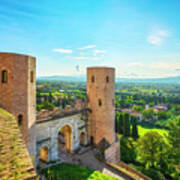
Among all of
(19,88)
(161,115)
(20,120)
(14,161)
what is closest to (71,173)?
(20,120)

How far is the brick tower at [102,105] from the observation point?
19.5 meters

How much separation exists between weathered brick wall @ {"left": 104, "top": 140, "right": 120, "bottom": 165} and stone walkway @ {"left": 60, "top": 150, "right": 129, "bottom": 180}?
1.43 metres

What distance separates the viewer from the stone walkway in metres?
15.9

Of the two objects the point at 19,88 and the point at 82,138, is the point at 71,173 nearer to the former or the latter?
the point at 82,138

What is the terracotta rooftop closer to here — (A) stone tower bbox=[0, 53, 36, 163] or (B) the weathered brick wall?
(A) stone tower bbox=[0, 53, 36, 163]

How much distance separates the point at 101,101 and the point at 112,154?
736cm

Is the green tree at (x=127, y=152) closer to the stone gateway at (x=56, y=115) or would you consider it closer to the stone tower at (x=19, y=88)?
the stone gateway at (x=56, y=115)

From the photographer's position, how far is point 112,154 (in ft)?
64.0

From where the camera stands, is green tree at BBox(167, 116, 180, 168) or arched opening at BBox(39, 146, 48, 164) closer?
arched opening at BBox(39, 146, 48, 164)

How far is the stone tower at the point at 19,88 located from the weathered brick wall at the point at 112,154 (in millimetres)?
10283

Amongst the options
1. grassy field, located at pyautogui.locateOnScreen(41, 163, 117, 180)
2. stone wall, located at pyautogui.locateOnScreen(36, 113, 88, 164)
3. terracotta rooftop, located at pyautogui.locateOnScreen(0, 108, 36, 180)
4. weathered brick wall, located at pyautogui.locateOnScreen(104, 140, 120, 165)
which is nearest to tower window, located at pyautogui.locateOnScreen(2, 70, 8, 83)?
stone wall, located at pyautogui.locateOnScreen(36, 113, 88, 164)

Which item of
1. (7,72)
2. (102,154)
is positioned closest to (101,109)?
(102,154)

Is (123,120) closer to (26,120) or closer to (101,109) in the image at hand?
(101,109)

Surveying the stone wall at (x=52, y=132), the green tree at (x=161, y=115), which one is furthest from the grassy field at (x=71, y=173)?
the green tree at (x=161, y=115)
